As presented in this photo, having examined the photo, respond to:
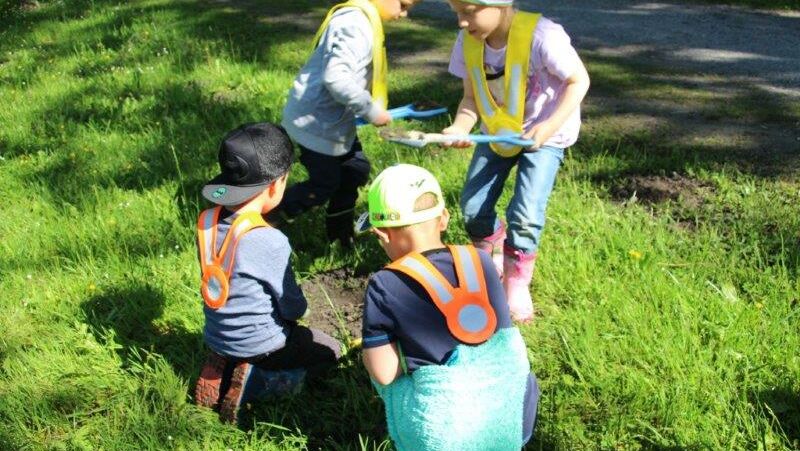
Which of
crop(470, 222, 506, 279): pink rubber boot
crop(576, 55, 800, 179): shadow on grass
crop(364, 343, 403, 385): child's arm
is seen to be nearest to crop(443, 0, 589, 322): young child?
crop(470, 222, 506, 279): pink rubber boot

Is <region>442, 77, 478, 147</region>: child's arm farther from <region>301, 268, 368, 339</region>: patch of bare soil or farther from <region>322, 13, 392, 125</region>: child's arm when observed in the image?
<region>301, 268, 368, 339</region>: patch of bare soil

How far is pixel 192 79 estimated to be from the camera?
6.20 meters

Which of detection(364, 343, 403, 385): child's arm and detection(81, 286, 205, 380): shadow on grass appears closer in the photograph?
detection(364, 343, 403, 385): child's arm

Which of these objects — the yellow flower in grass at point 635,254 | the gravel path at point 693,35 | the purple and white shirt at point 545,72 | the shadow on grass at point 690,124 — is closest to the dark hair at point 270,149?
the purple and white shirt at point 545,72

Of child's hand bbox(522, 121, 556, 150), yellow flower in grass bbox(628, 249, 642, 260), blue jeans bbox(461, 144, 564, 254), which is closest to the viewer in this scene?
child's hand bbox(522, 121, 556, 150)

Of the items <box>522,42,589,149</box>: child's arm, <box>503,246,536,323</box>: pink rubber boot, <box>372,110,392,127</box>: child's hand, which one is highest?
<box>522,42,589,149</box>: child's arm

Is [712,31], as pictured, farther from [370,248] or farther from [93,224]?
[93,224]

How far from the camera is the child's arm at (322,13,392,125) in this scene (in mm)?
3496

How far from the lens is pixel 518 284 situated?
3275 millimetres

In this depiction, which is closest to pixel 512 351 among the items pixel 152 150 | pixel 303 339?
pixel 303 339

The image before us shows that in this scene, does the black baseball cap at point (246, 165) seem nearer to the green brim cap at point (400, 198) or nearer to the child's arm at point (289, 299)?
the child's arm at point (289, 299)

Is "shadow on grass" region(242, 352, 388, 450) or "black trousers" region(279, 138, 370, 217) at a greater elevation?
"black trousers" region(279, 138, 370, 217)

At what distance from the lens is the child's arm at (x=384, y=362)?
2.23 m

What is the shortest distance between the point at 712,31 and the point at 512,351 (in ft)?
18.4
